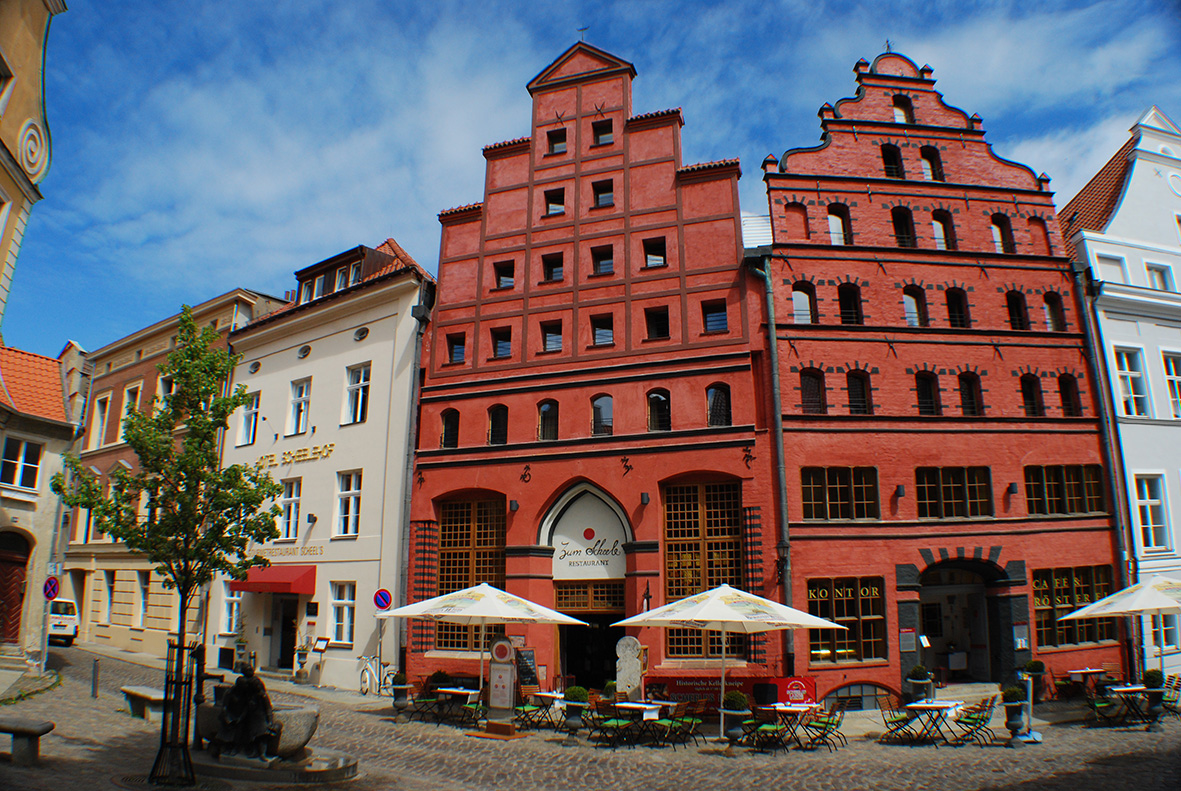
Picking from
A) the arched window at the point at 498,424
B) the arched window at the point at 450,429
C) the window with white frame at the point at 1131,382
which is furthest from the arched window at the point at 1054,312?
the arched window at the point at 450,429

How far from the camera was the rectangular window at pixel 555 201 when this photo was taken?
84.7 feet

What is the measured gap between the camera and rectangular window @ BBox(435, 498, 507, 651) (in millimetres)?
23125

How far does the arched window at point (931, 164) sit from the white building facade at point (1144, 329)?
17.1 ft

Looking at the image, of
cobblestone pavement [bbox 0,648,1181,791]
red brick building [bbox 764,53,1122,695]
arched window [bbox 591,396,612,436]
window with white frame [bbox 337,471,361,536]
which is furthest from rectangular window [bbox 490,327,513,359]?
cobblestone pavement [bbox 0,648,1181,791]

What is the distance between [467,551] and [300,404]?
1062cm

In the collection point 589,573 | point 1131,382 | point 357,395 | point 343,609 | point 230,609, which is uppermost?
point 357,395

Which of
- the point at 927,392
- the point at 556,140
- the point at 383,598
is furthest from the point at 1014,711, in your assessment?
the point at 556,140

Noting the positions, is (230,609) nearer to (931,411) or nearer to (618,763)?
(618,763)

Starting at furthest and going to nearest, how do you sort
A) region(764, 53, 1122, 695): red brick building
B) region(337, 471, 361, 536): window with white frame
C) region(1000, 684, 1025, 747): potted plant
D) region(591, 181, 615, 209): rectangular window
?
1. region(337, 471, 361, 536): window with white frame
2. region(591, 181, 615, 209): rectangular window
3. region(764, 53, 1122, 695): red brick building
4. region(1000, 684, 1025, 747): potted plant

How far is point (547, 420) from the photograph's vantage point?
23.7 m

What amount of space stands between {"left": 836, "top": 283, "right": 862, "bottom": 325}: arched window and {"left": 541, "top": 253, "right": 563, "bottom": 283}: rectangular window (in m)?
9.10

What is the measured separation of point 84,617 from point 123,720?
23490 millimetres

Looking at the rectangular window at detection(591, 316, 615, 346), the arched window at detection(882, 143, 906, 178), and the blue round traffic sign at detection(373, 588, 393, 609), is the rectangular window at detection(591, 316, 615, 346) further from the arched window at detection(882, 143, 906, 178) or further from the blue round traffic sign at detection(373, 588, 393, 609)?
the arched window at detection(882, 143, 906, 178)

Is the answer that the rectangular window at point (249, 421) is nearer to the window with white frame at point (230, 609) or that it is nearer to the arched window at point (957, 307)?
the window with white frame at point (230, 609)
